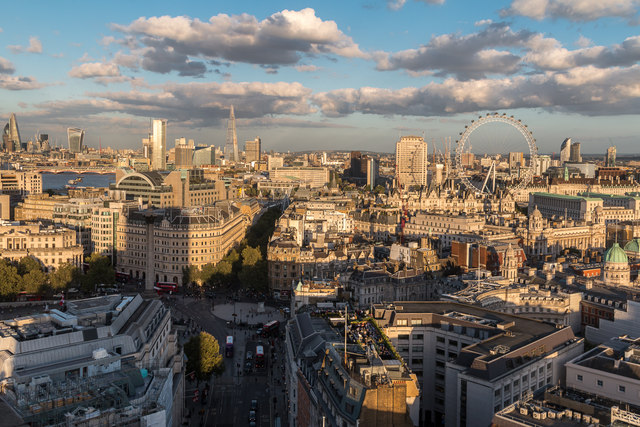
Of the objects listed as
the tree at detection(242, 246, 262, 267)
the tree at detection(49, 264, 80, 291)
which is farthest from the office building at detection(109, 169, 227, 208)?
the tree at detection(242, 246, 262, 267)

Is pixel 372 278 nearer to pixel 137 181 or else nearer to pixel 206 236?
pixel 206 236

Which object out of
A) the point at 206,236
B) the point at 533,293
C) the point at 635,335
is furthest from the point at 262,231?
the point at 635,335

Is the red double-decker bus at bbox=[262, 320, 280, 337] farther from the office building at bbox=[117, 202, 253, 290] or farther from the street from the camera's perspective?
the office building at bbox=[117, 202, 253, 290]

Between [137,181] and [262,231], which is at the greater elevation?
[137,181]

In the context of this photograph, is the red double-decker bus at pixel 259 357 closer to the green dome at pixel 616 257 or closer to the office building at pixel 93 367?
the office building at pixel 93 367

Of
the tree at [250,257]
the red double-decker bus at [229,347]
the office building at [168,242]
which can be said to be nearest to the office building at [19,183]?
the office building at [168,242]

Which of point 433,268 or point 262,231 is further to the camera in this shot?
point 262,231

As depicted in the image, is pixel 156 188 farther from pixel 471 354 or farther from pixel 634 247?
pixel 471 354
